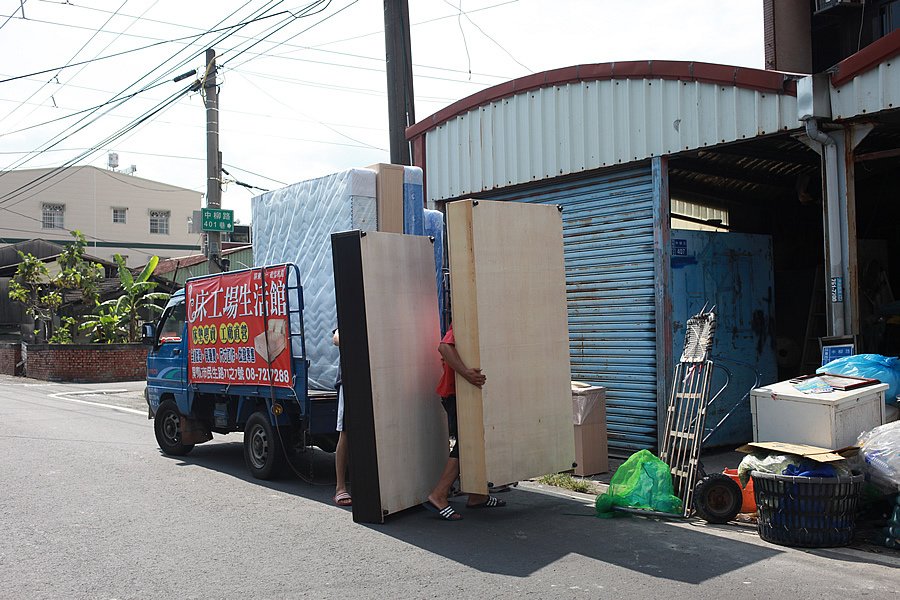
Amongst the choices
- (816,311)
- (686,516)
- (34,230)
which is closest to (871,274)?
(816,311)

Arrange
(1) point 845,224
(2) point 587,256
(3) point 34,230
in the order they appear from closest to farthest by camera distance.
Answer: (1) point 845,224 → (2) point 587,256 → (3) point 34,230

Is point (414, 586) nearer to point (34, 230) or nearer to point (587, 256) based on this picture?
point (587, 256)

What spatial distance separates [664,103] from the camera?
955cm

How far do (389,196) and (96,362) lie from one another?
60.7ft

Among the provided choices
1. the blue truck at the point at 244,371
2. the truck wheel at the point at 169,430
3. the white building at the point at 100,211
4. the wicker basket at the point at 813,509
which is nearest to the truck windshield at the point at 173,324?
the blue truck at the point at 244,371

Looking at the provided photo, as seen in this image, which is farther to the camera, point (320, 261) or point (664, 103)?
point (664, 103)

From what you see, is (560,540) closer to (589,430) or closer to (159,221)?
(589,430)

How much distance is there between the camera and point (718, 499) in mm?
6930

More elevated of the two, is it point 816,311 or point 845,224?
point 845,224

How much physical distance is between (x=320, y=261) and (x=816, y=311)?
23.8 feet

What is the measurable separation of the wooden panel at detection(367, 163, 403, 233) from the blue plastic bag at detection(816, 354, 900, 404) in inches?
178

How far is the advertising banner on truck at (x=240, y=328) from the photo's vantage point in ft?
28.2

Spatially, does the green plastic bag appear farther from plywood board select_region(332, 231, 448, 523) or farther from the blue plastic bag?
the blue plastic bag

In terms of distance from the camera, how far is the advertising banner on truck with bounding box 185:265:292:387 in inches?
339
